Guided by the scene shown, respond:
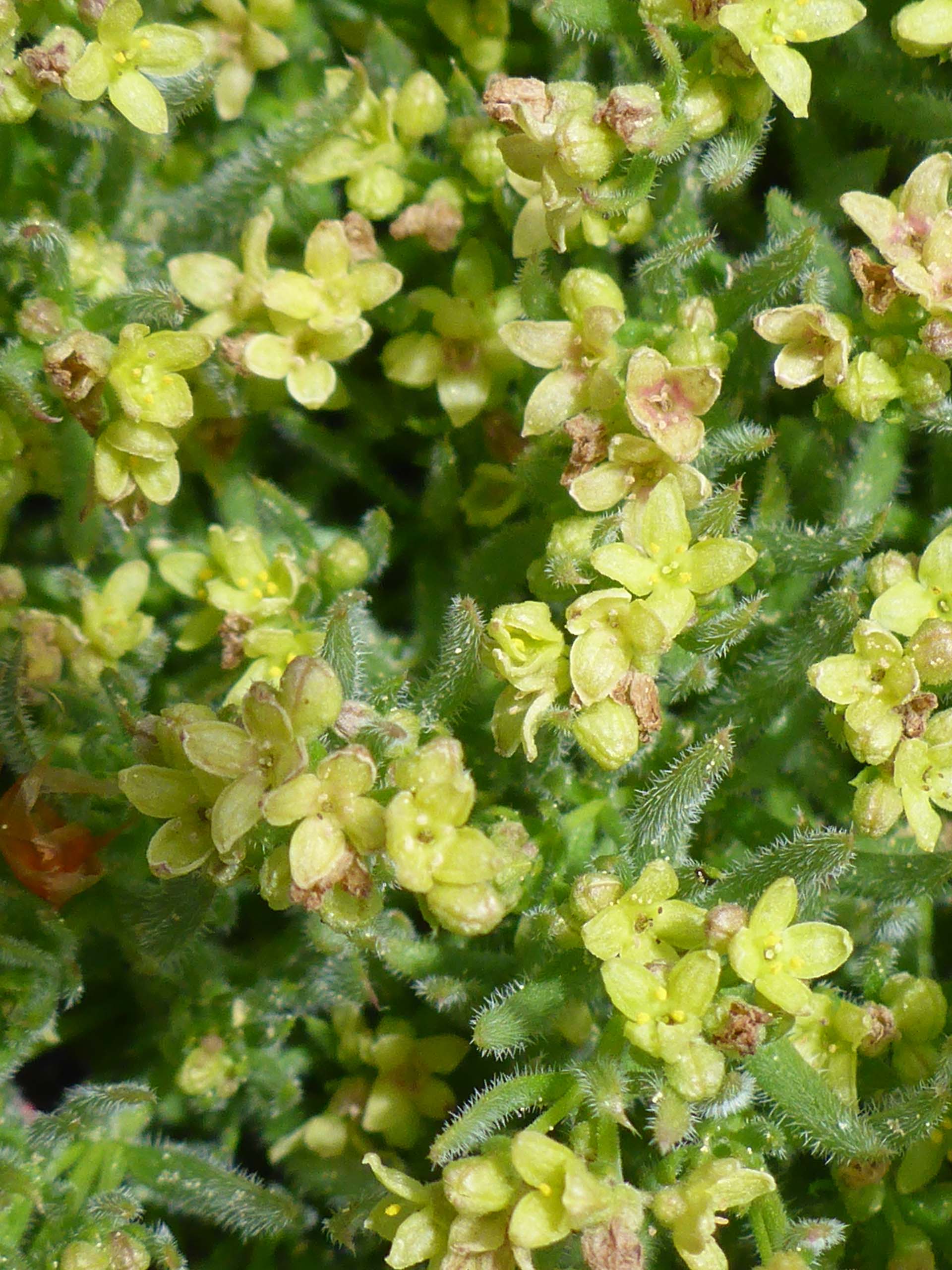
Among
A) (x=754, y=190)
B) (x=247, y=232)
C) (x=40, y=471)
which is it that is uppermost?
(x=247, y=232)

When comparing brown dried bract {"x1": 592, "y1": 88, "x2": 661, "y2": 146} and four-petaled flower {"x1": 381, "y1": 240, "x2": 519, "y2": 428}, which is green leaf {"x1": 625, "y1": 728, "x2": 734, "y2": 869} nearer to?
four-petaled flower {"x1": 381, "y1": 240, "x2": 519, "y2": 428}

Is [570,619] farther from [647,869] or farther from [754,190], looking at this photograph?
[754,190]

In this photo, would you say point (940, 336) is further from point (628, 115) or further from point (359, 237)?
point (359, 237)

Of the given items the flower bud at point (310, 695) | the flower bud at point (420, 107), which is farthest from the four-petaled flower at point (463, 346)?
the flower bud at point (310, 695)

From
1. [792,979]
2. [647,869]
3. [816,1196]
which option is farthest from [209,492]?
[816,1196]

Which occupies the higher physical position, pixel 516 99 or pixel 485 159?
pixel 516 99

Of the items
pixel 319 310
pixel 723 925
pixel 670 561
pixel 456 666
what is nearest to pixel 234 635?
pixel 456 666
